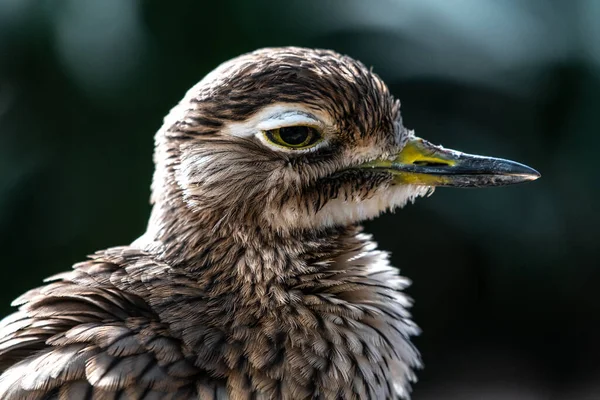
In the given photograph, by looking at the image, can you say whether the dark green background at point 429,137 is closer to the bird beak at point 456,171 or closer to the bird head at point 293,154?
the bird head at point 293,154

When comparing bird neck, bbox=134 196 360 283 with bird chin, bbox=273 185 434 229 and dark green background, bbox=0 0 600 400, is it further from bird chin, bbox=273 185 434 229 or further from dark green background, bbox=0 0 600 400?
dark green background, bbox=0 0 600 400

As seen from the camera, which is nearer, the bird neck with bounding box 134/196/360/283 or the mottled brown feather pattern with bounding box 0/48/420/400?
the mottled brown feather pattern with bounding box 0/48/420/400

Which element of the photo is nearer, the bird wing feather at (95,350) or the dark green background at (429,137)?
the bird wing feather at (95,350)

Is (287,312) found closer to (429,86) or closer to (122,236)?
(122,236)

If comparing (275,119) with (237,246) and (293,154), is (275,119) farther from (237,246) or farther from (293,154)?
(237,246)

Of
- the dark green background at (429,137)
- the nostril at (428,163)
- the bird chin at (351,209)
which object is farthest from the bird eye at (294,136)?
the dark green background at (429,137)

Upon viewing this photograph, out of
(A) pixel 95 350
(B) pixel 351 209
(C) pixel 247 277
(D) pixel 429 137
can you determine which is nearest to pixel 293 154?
(B) pixel 351 209

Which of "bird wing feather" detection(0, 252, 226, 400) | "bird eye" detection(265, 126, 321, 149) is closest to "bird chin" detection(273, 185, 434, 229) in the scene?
"bird eye" detection(265, 126, 321, 149)
